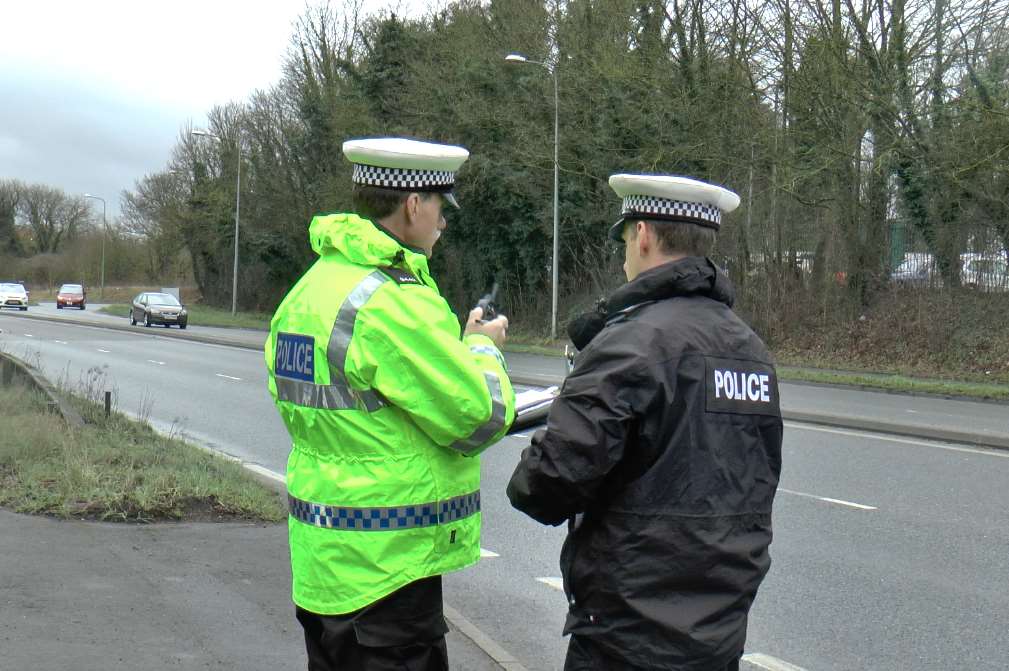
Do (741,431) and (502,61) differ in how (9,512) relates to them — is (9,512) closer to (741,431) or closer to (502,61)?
(741,431)

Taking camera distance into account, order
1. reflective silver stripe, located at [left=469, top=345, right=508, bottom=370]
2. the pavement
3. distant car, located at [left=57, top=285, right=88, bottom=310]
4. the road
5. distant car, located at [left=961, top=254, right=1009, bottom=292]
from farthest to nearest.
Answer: distant car, located at [left=57, top=285, right=88, bottom=310] → distant car, located at [left=961, top=254, right=1009, bottom=292] → the road → the pavement → reflective silver stripe, located at [left=469, top=345, right=508, bottom=370]

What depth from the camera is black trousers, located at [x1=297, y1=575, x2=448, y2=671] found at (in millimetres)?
2715

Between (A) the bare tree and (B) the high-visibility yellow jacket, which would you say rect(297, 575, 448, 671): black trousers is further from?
(A) the bare tree

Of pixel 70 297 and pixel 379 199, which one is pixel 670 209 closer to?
pixel 379 199

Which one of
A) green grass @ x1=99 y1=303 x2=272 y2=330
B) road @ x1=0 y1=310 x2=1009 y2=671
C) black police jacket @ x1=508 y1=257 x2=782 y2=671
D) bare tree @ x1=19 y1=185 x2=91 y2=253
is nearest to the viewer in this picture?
black police jacket @ x1=508 y1=257 x2=782 y2=671

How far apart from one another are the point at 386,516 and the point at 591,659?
1.96ft

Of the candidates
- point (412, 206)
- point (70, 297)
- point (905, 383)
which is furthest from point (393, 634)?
point (70, 297)

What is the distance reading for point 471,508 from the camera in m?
2.85

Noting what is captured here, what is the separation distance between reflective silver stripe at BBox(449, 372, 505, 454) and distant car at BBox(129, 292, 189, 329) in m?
40.6

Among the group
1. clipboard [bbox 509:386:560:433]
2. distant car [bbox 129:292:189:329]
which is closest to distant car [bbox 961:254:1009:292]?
clipboard [bbox 509:386:560:433]

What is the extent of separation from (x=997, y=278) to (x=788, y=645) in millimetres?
20705

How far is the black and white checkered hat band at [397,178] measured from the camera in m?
2.84

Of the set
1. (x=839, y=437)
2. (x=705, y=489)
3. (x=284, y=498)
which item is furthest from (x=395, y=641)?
(x=839, y=437)

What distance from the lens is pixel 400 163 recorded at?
9.28 feet
